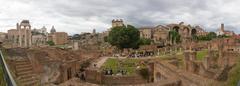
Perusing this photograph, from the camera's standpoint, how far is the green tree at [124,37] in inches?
1950

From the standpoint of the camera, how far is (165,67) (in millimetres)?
17609

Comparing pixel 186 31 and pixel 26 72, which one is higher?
pixel 186 31

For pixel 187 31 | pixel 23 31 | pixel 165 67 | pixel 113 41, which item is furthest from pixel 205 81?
pixel 187 31

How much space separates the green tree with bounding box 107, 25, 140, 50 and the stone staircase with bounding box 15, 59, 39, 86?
1031 inches

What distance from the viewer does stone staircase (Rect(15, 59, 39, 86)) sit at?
18297mm

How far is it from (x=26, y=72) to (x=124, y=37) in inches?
1168

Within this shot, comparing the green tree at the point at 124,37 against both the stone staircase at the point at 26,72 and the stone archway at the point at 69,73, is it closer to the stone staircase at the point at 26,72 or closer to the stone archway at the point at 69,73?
the stone staircase at the point at 26,72

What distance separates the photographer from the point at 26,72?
20.9 m

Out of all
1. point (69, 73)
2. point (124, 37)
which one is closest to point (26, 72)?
point (69, 73)

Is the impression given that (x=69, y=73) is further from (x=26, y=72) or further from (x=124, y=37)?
(x=124, y=37)

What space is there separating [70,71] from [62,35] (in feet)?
309

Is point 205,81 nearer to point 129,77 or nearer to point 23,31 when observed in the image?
point 129,77

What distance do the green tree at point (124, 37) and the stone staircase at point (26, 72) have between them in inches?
1031

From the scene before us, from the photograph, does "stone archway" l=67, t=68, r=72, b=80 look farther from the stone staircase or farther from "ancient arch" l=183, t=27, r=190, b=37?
"ancient arch" l=183, t=27, r=190, b=37
